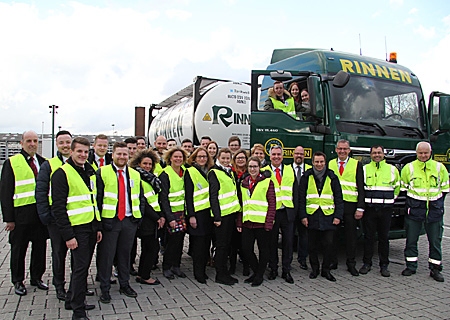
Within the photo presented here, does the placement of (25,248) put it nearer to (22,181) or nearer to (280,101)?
(22,181)

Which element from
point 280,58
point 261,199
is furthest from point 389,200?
point 280,58

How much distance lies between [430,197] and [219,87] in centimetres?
453

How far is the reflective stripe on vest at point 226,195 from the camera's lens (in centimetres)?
502

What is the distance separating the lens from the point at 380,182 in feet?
17.9

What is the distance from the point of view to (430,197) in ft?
17.8

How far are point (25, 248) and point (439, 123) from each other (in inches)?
250

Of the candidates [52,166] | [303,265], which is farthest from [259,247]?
[52,166]

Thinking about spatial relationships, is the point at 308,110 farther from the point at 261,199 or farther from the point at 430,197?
the point at 430,197

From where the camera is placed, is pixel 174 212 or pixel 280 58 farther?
pixel 280 58

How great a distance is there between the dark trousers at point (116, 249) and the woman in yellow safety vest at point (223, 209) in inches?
42.2

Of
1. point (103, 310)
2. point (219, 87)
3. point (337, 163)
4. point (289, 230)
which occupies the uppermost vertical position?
point (219, 87)

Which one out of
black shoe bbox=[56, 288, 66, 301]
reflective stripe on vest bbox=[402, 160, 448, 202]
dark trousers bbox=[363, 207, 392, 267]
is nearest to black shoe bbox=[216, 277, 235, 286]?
black shoe bbox=[56, 288, 66, 301]

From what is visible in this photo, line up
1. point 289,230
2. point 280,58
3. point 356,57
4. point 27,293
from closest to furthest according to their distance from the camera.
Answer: point 27,293
point 289,230
point 356,57
point 280,58

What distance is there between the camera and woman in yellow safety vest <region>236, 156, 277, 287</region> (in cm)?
495
